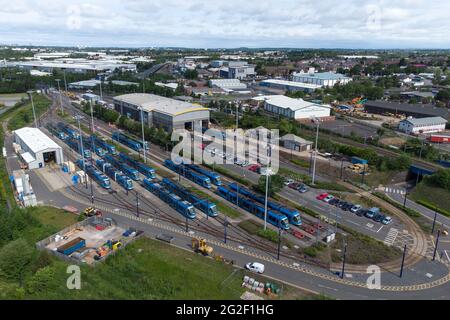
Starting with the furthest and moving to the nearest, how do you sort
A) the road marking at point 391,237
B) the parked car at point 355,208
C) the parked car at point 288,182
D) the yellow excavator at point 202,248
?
1. the parked car at point 288,182
2. the parked car at point 355,208
3. the road marking at point 391,237
4. the yellow excavator at point 202,248

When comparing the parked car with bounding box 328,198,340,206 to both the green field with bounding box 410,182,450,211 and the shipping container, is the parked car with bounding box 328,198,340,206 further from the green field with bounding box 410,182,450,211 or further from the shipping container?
the shipping container

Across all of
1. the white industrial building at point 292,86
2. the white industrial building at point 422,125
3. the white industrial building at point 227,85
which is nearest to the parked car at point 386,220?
the white industrial building at point 422,125

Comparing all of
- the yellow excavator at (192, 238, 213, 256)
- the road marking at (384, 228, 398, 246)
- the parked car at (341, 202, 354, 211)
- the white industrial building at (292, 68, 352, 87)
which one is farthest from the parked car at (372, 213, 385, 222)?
the white industrial building at (292, 68, 352, 87)

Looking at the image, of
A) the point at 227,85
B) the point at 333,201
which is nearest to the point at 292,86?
the point at 227,85

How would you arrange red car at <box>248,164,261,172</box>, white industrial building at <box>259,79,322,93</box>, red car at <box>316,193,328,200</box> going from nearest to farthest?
red car at <box>316,193,328,200</box>
red car at <box>248,164,261,172</box>
white industrial building at <box>259,79,322,93</box>

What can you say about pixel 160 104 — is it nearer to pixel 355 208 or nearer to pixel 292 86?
pixel 355 208

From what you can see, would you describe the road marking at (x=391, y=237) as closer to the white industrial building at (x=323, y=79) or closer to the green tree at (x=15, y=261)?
the green tree at (x=15, y=261)
